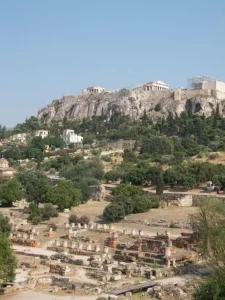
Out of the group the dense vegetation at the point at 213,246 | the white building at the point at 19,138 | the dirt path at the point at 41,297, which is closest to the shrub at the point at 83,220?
the dense vegetation at the point at 213,246

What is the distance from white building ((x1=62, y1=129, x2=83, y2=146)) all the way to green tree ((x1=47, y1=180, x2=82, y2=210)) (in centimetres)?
4701

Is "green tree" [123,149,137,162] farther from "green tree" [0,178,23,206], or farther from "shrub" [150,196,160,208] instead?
"shrub" [150,196,160,208]

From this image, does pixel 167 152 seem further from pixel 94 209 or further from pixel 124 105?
pixel 124 105

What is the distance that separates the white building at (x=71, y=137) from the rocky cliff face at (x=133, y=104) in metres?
17.8

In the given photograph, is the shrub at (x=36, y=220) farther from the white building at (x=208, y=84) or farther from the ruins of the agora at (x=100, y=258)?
the white building at (x=208, y=84)

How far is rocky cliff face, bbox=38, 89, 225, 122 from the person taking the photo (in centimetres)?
11000

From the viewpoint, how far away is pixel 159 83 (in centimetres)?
13512

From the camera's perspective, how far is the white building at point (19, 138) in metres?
105

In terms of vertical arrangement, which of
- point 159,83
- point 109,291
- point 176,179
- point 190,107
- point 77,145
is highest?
point 159,83

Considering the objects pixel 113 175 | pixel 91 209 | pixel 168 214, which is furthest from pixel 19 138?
pixel 168 214

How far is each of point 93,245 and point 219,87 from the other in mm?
93798

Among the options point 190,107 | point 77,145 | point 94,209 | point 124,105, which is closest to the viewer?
point 94,209

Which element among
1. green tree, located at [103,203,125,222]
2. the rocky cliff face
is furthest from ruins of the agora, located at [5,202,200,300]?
the rocky cliff face

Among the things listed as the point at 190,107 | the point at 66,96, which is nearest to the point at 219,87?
the point at 190,107
